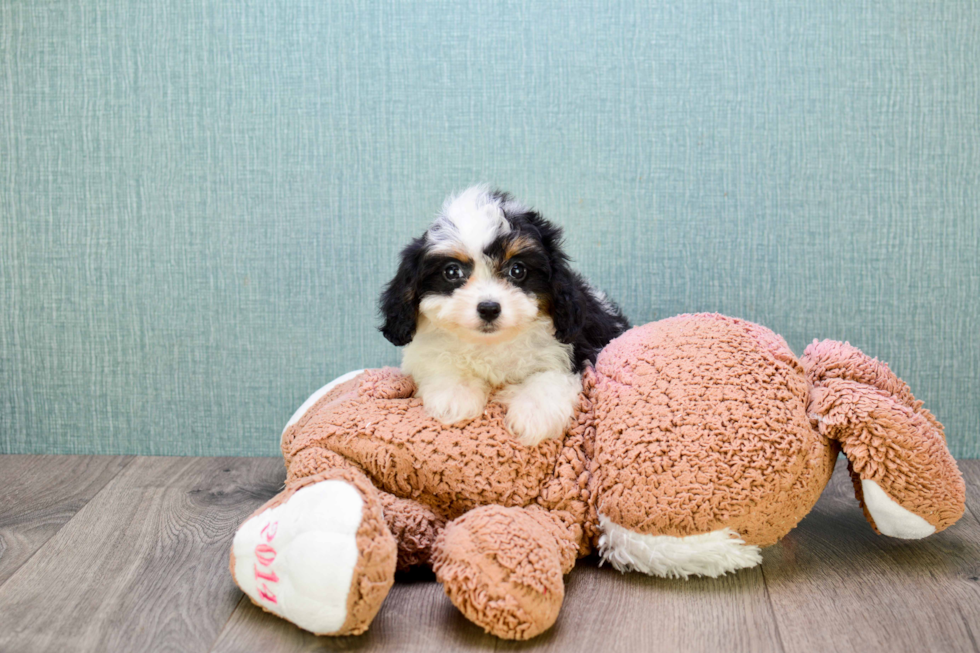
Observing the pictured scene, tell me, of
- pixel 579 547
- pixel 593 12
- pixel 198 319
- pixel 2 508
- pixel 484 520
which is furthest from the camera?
pixel 198 319

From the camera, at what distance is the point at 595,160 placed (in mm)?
2285

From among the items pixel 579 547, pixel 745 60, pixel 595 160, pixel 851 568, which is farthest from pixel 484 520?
pixel 745 60

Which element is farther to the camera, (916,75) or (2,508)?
(916,75)

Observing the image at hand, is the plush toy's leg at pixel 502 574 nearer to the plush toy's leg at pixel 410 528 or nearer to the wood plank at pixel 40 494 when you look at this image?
the plush toy's leg at pixel 410 528

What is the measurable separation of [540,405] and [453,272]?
0.33 meters

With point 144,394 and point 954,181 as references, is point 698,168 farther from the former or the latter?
point 144,394

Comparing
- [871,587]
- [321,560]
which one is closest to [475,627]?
[321,560]

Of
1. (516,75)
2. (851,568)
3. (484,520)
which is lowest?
(851,568)

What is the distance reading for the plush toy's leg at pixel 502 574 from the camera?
1.32 metres

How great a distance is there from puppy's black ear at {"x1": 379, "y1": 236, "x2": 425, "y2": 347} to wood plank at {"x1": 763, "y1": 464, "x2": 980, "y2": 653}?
896 millimetres

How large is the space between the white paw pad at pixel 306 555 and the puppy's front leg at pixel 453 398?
31 cm

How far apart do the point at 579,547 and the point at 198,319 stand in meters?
1.40

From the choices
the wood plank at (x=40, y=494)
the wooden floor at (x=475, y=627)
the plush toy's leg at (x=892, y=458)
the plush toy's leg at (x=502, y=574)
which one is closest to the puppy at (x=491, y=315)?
the plush toy's leg at (x=502, y=574)

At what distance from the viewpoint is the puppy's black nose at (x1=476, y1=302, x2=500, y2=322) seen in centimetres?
Result: 151
